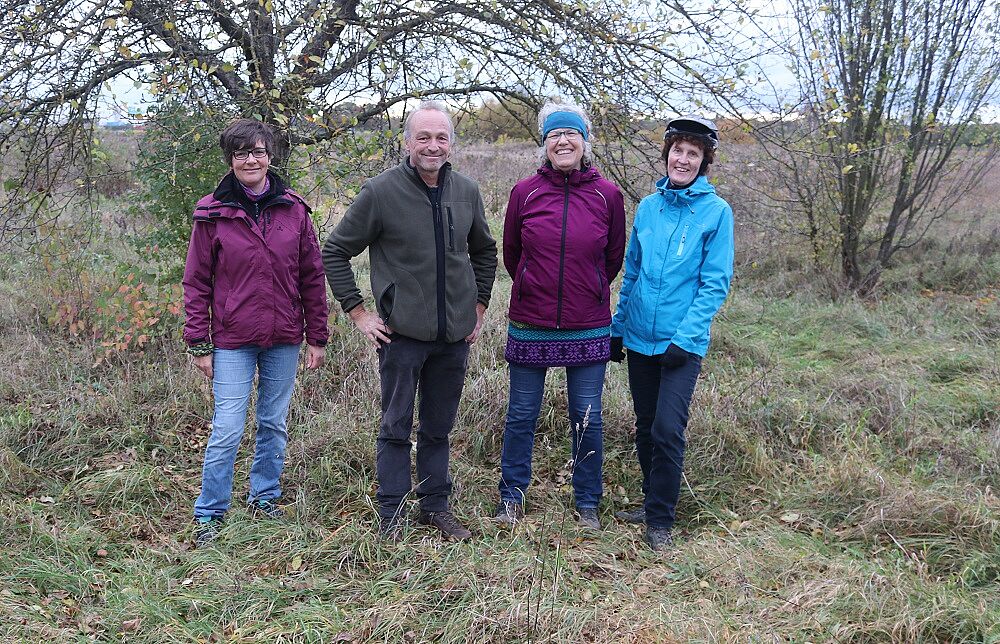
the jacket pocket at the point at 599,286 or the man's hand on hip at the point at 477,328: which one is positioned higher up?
the jacket pocket at the point at 599,286

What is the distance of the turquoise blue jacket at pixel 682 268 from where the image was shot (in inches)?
135

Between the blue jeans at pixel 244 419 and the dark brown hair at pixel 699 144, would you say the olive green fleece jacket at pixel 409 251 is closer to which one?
the blue jeans at pixel 244 419

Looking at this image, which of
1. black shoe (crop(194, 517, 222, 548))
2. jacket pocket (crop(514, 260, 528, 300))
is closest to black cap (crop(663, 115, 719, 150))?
jacket pocket (crop(514, 260, 528, 300))

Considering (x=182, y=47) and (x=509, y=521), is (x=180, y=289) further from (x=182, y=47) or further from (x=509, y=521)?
(x=509, y=521)

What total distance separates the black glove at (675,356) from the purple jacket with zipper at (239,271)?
1.72 m

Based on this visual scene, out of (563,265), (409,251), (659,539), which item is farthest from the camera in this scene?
(659,539)

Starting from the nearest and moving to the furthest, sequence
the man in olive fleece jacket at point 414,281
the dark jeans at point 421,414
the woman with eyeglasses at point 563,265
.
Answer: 1. the man in olive fleece jacket at point 414,281
2. the dark jeans at point 421,414
3. the woman with eyeglasses at point 563,265

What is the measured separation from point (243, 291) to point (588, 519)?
1.98 meters

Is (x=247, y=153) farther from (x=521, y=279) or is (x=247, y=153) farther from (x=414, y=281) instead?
(x=521, y=279)

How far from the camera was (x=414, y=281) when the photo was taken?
3.34 m

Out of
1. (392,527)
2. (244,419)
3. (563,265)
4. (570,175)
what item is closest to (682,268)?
(563,265)

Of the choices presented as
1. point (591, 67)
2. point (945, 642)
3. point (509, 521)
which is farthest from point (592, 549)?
point (591, 67)

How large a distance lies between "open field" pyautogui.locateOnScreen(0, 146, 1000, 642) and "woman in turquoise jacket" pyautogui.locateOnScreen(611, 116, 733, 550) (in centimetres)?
43

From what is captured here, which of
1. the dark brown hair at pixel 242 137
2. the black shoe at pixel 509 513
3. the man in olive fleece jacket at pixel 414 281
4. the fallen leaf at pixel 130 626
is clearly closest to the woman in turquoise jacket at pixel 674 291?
the black shoe at pixel 509 513
